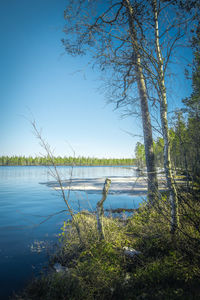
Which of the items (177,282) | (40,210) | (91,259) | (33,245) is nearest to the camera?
(177,282)

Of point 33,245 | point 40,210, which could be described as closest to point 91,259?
point 33,245

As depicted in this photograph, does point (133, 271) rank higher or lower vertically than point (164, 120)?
lower

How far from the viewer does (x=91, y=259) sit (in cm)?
346

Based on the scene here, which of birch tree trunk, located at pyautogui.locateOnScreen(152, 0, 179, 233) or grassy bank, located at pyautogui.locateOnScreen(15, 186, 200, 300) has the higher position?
birch tree trunk, located at pyautogui.locateOnScreen(152, 0, 179, 233)

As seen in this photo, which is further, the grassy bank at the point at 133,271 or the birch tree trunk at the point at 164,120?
the birch tree trunk at the point at 164,120

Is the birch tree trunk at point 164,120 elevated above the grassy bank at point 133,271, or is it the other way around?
the birch tree trunk at point 164,120

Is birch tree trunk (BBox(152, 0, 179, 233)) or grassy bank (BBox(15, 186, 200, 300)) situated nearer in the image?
grassy bank (BBox(15, 186, 200, 300))

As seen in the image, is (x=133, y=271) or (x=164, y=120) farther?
(x=164, y=120)

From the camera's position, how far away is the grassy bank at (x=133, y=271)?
2.58 metres

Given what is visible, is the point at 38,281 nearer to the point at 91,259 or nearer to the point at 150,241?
the point at 91,259

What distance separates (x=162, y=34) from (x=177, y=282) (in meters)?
4.85

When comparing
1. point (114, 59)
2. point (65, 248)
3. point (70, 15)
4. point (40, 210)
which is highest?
point (70, 15)

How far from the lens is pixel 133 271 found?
10.4ft

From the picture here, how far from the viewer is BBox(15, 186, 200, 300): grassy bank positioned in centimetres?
258
